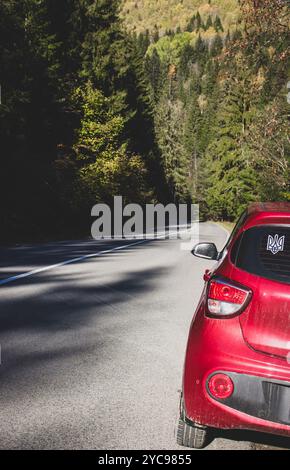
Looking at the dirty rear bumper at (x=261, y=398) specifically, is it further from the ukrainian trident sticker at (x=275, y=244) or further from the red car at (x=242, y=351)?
the ukrainian trident sticker at (x=275, y=244)

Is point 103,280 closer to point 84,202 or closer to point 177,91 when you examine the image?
point 84,202

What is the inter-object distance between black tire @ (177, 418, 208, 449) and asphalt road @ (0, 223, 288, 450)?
108mm

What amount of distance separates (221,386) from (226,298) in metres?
0.55

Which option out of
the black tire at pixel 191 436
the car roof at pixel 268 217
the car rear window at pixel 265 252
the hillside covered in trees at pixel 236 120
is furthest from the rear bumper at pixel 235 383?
the hillside covered in trees at pixel 236 120

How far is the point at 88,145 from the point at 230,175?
99.3 ft

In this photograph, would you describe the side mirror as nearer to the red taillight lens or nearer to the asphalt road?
the asphalt road

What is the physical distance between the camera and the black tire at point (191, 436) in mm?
3117

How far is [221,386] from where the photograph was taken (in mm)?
2955

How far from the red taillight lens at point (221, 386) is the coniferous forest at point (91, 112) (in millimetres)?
12064

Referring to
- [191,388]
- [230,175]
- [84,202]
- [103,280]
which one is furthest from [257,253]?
[230,175]

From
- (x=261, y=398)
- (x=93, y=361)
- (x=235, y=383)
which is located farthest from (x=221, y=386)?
(x=93, y=361)

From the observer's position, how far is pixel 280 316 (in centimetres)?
291

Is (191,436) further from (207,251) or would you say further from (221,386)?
(207,251)

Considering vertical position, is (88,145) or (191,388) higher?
(88,145)
